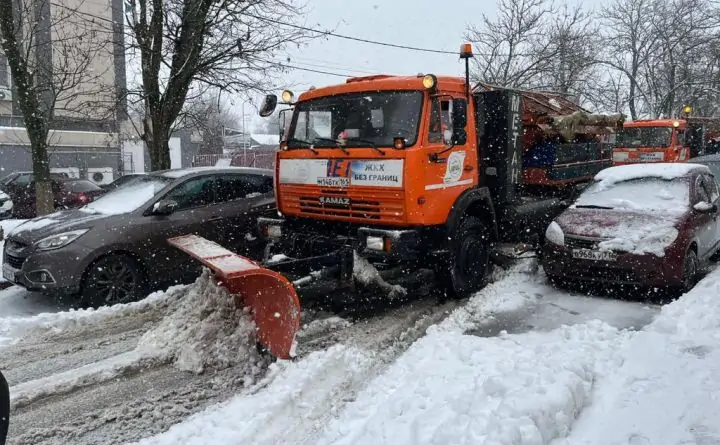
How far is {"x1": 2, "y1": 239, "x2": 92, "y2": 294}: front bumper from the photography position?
20.0 ft

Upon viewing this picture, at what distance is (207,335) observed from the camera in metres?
4.95

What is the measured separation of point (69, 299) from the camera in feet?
22.1

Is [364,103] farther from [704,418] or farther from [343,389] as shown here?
[704,418]

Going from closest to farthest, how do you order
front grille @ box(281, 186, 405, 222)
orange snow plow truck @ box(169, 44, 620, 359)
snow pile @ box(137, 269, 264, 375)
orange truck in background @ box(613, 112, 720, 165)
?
snow pile @ box(137, 269, 264, 375) < orange snow plow truck @ box(169, 44, 620, 359) < front grille @ box(281, 186, 405, 222) < orange truck in background @ box(613, 112, 720, 165)

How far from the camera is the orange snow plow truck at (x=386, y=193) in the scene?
579 centimetres

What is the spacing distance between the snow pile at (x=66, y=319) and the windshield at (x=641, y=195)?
19.1 feet

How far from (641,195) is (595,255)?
1.53 m

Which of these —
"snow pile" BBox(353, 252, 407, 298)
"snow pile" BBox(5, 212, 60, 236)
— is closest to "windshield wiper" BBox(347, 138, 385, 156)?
"snow pile" BBox(353, 252, 407, 298)

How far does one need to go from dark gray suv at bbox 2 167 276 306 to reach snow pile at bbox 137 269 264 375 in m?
1.48

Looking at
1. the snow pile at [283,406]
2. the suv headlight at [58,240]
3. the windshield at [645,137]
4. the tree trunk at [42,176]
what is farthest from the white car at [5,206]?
the windshield at [645,137]

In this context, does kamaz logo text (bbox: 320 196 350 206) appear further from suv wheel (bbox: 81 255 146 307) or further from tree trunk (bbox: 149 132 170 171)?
tree trunk (bbox: 149 132 170 171)

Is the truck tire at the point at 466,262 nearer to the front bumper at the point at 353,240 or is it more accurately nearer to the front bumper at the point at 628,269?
the front bumper at the point at 353,240

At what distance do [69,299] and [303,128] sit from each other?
11.6 ft

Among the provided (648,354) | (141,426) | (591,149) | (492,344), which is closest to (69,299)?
(141,426)
